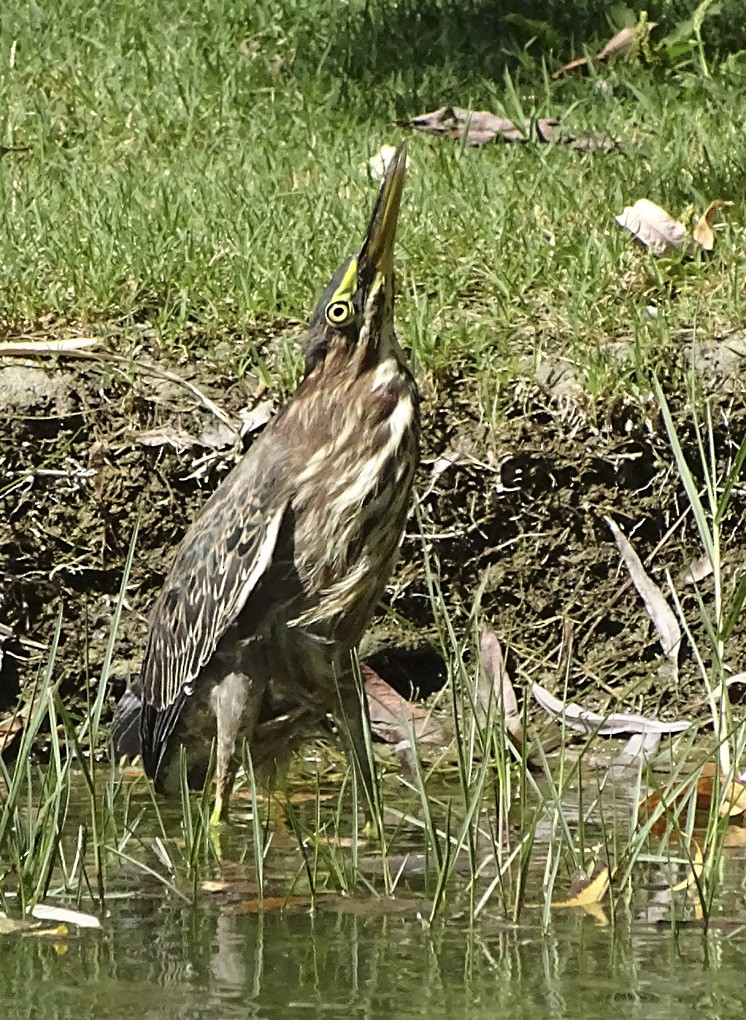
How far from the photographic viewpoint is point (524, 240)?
578cm

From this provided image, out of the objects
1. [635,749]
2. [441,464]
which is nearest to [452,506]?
[441,464]

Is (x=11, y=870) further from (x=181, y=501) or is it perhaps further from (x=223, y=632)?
(x=181, y=501)

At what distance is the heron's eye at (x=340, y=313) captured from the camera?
4543 mm

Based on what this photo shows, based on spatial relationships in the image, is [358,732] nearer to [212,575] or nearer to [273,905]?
[212,575]

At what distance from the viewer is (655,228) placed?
18.8ft

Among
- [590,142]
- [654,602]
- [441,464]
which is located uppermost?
[590,142]

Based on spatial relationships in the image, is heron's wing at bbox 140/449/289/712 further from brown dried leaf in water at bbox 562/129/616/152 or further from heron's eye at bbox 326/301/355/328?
brown dried leaf in water at bbox 562/129/616/152

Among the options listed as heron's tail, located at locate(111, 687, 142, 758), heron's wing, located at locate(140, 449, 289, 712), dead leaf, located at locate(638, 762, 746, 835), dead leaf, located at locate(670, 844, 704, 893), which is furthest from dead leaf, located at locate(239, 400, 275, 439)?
dead leaf, located at locate(670, 844, 704, 893)

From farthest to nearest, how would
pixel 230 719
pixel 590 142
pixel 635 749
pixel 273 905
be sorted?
pixel 590 142
pixel 635 749
pixel 230 719
pixel 273 905

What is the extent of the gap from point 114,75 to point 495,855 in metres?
4.91

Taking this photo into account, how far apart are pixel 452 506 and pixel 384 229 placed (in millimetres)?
1040

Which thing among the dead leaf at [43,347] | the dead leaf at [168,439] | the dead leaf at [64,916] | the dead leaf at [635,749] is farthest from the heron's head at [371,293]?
the dead leaf at [64,916]

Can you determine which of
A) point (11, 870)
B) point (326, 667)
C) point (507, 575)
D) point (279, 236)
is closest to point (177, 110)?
point (279, 236)

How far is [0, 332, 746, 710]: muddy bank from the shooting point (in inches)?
205
